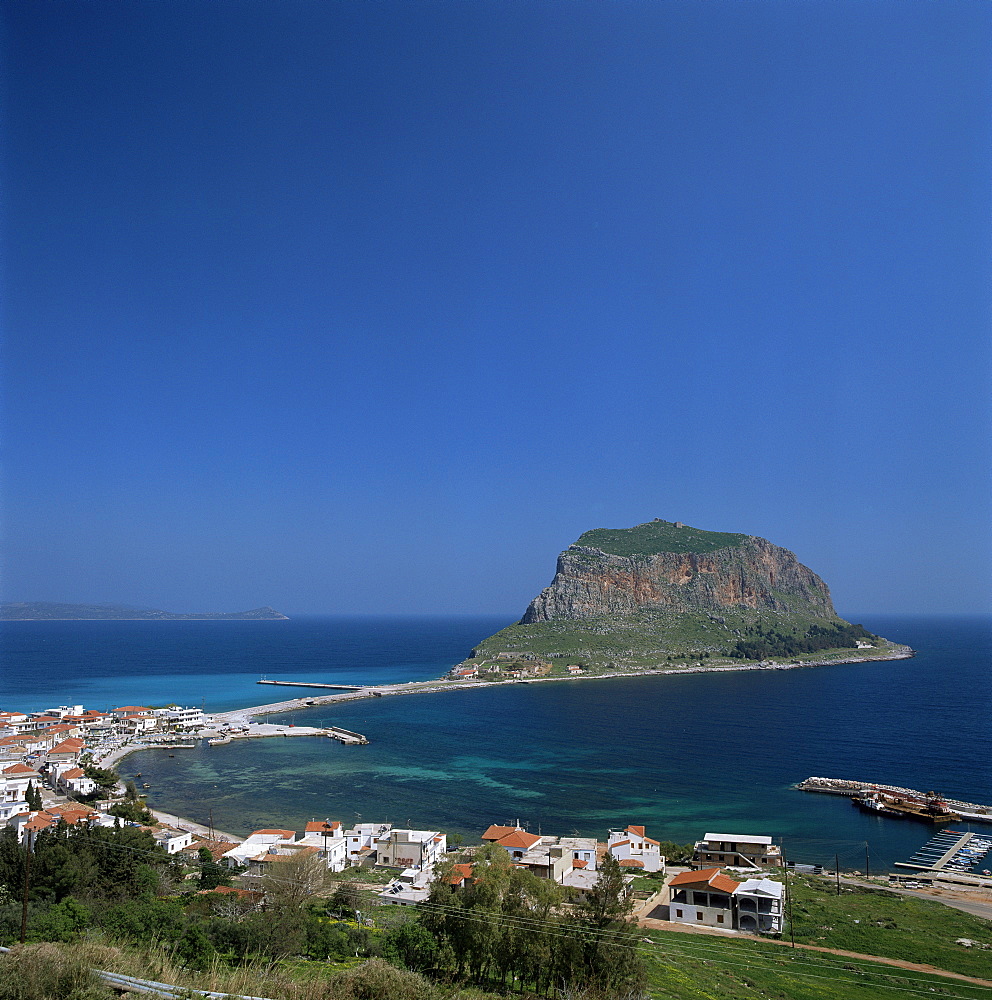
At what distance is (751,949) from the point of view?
18.1 metres

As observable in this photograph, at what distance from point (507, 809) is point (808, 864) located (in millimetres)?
13421

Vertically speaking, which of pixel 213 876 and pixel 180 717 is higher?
pixel 213 876

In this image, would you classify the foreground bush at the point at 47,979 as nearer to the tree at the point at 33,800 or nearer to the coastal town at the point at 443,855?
the coastal town at the point at 443,855

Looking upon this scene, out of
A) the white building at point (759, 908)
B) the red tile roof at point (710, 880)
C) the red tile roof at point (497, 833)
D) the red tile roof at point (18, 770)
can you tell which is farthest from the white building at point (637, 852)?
the red tile roof at point (18, 770)

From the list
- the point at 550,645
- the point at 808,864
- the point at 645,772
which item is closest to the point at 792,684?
the point at 550,645

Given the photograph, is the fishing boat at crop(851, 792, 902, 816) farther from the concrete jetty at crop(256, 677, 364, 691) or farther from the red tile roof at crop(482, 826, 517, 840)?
the concrete jetty at crop(256, 677, 364, 691)

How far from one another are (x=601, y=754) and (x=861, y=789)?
15426 millimetres

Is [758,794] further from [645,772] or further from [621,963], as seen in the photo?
[621,963]

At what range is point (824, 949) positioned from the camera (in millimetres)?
18125

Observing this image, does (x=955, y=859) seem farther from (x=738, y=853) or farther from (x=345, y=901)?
(x=345, y=901)

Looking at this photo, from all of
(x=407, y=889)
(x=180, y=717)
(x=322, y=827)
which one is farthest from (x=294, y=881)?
(x=180, y=717)

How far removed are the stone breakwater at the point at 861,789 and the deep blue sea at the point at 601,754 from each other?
102 cm

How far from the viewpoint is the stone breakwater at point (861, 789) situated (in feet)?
111

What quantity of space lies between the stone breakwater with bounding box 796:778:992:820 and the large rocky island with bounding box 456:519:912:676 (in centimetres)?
5228
